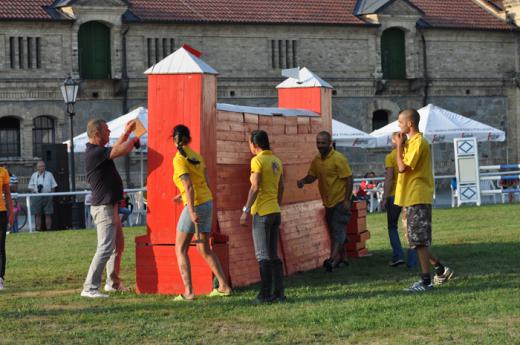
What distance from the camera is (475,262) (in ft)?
54.7

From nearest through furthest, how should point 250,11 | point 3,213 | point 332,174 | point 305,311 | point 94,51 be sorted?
point 305,311 < point 3,213 < point 332,174 < point 94,51 < point 250,11

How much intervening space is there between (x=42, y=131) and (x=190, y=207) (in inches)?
1360

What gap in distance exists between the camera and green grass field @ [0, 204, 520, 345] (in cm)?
1099

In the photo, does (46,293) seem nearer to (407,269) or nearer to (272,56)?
(407,269)

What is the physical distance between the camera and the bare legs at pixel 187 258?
533 inches

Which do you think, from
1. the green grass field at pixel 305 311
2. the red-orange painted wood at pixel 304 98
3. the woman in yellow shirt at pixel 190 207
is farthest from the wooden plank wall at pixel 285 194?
the woman in yellow shirt at pixel 190 207

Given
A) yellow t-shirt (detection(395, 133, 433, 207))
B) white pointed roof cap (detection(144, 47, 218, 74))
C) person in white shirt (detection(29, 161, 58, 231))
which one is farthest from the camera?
person in white shirt (detection(29, 161, 58, 231))

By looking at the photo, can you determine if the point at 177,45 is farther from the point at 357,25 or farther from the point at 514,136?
the point at 514,136

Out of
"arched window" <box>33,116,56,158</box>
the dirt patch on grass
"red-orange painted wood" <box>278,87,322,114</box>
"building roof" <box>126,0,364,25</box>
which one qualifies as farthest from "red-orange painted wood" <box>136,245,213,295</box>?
"building roof" <box>126,0,364,25</box>

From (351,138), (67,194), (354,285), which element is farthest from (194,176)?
(351,138)

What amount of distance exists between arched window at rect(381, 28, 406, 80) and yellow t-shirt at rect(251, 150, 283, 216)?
40798mm

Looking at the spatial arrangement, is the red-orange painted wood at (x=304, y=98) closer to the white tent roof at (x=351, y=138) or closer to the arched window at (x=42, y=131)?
the white tent roof at (x=351, y=138)

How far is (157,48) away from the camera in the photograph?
48219 mm

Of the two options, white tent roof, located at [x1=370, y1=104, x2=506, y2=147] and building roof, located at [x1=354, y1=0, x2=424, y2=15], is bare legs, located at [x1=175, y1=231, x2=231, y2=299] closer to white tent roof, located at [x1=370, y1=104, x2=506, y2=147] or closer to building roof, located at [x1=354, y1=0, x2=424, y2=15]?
white tent roof, located at [x1=370, y1=104, x2=506, y2=147]
